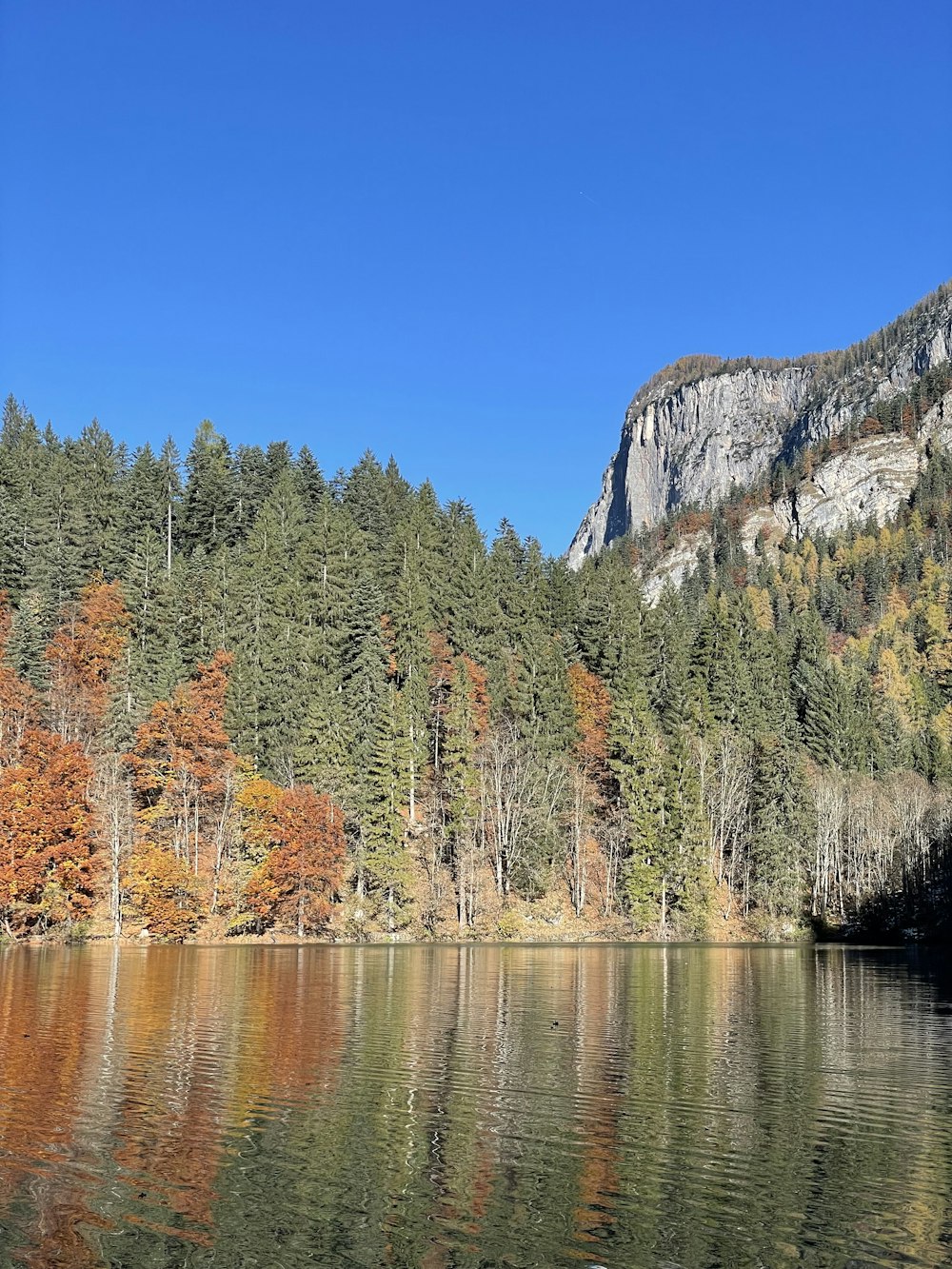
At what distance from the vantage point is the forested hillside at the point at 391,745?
83000mm

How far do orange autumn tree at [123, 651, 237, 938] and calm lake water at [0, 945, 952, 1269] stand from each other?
42.9 metres

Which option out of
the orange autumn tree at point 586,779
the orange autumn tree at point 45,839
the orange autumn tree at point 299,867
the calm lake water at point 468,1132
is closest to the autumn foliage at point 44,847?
the orange autumn tree at point 45,839

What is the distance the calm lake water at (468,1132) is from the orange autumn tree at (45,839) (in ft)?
116

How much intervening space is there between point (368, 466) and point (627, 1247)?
136 meters

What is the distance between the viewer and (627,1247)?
14.1 meters

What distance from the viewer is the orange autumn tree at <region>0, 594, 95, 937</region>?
7494cm

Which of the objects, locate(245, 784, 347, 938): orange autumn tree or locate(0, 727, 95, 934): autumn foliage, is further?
locate(245, 784, 347, 938): orange autumn tree

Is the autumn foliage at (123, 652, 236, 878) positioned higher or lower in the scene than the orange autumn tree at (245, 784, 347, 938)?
higher

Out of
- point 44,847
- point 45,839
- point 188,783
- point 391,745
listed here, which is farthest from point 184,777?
point 391,745

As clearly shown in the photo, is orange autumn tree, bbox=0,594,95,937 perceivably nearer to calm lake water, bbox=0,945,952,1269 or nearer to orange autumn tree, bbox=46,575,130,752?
orange autumn tree, bbox=46,575,130,752

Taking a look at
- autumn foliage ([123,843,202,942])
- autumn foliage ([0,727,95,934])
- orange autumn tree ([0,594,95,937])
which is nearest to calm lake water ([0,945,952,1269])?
autumn foliage ([0,727,95,934])

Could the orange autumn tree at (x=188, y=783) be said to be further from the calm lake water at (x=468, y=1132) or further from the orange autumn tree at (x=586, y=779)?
the calm lake water at (x=468, y=1132)

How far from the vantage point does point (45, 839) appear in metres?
76.2

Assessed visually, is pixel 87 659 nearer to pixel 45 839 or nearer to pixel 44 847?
pixel 45 839
